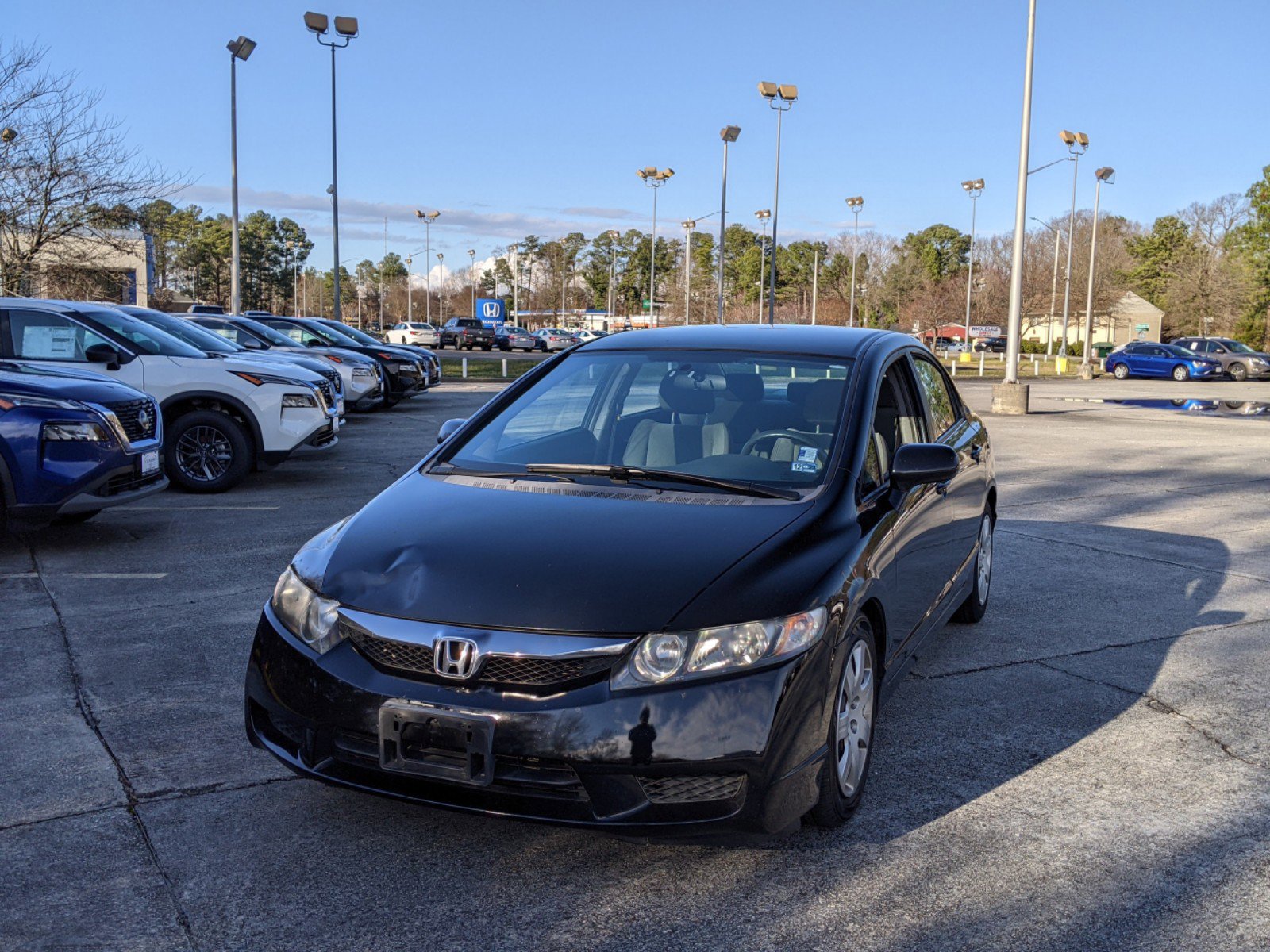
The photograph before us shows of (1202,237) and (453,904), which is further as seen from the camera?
(1202,237)

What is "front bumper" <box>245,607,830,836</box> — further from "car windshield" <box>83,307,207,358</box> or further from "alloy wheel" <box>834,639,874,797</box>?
"car windshield" <box>83,307,207,358</box>

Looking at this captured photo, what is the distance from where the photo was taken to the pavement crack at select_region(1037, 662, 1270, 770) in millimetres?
4242

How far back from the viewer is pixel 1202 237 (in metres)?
88.6

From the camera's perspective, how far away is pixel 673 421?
439 cm

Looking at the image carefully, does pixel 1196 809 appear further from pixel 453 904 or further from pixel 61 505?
pixel 61 505

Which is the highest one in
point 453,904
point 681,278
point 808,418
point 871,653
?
point 681,278

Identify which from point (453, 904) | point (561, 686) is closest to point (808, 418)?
point (561, 686)

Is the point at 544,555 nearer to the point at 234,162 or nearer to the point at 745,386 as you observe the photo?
the point at 745,386

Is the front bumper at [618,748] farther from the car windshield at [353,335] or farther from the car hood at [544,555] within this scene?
the car windshield at [353,335]

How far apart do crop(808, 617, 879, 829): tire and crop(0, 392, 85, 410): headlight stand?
5.82m

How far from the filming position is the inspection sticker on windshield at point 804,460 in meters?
4.01

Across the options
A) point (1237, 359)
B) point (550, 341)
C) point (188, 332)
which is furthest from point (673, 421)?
point (550, 341)

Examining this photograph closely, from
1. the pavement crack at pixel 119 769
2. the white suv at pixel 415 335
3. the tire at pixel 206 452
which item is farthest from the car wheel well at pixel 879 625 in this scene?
the white suv at pixel 415 335

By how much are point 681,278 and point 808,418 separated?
10065cm
